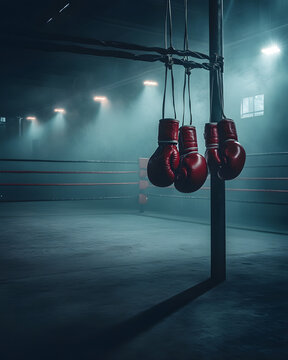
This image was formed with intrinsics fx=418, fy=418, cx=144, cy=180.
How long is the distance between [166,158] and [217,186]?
51 centimetres

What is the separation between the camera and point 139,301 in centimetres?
200

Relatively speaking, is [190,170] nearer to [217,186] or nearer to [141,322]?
[217,186]

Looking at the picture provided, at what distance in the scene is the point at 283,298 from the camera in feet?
6.73

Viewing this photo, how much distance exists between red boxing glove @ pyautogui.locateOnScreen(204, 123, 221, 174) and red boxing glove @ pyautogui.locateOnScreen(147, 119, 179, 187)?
0.24 metres

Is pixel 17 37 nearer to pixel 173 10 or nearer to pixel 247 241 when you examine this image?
pixel 247 241

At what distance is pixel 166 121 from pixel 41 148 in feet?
54.7

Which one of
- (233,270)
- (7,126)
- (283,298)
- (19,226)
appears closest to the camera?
(283,298)

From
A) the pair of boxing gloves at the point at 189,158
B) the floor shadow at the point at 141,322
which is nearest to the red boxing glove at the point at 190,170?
the pair of boxing gloves at the point at 189,158

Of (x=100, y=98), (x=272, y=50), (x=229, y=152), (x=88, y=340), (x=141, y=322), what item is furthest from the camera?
(x=100, y=98)

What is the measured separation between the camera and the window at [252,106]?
27.9 feet

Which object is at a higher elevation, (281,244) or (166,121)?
(166,121)

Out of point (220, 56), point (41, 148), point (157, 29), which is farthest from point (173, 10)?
point (41, 148)

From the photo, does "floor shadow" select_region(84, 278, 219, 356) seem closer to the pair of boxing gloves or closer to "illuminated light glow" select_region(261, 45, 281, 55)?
the pair of boxing gloves

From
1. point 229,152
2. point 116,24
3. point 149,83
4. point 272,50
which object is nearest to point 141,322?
point 229,152
